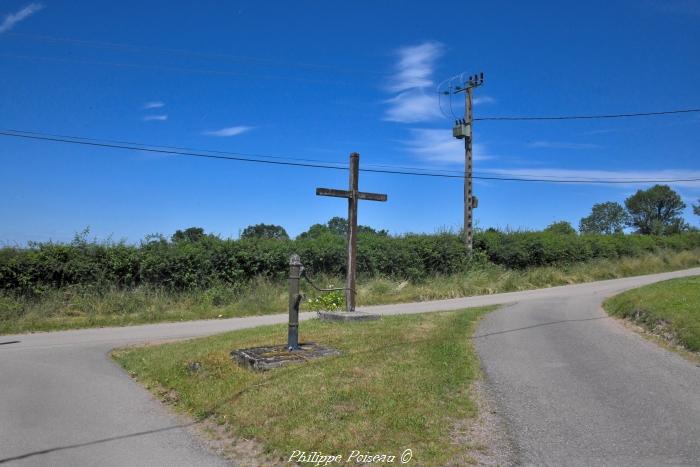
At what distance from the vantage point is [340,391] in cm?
631

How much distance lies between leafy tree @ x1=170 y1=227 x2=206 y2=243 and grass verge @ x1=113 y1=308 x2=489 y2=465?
32.1 feet

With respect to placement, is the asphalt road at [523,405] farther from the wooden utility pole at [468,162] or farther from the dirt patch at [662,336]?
the wooden utility pole at [468,162]

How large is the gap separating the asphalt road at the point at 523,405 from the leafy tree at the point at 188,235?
8922 mm

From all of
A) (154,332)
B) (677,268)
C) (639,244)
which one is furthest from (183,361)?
(639,244)

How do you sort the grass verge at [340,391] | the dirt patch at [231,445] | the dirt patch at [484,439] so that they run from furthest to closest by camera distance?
the grass verge at [340,391] < the dirt patch at [231,445] < the dirt patch at [484,439]

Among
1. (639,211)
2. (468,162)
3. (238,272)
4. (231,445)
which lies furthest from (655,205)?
(231,445)

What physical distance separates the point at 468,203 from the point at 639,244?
1678 centimetres

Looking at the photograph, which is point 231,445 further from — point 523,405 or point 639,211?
point 639,211

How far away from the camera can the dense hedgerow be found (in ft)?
56.2

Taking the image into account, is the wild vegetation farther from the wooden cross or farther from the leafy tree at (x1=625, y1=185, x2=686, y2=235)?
the leafy tree at (x1=625, y1=185, x2=686, y2=235)

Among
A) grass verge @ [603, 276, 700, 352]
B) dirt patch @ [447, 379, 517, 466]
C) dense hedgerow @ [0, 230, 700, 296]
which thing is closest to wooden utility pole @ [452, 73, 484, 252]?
dense hedgerow @ [0, 230, 700, 296]

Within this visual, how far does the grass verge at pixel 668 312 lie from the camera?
934cm

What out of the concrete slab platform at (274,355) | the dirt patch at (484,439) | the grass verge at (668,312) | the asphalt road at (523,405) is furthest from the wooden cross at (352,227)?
the dirt patch at (484,439)

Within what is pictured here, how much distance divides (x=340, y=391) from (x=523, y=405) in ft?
6.32
